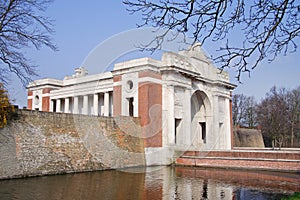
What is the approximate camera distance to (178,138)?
27141 millimetres

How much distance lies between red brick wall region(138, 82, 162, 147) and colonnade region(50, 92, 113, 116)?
283 inches

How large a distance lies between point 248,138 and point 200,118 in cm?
1478

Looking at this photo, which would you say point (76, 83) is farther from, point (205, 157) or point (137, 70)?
point (205, 157)

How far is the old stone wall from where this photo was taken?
1555 centimetres

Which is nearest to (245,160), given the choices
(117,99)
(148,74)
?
(148,74)

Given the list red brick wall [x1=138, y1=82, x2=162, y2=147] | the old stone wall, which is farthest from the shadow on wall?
the old stone wall

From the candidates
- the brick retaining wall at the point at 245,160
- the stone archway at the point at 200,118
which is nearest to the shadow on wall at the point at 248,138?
the stone archway at the point at 200,118

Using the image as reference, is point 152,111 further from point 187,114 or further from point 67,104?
point 67,104

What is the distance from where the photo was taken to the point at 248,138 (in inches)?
1754

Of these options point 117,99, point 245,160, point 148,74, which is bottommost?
point 245,160

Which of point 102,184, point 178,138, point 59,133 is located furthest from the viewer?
point 178,138

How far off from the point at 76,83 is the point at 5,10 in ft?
78.3

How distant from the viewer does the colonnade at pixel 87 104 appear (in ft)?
105

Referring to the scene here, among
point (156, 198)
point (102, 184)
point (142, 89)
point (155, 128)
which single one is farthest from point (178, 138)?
point (156, 198)
